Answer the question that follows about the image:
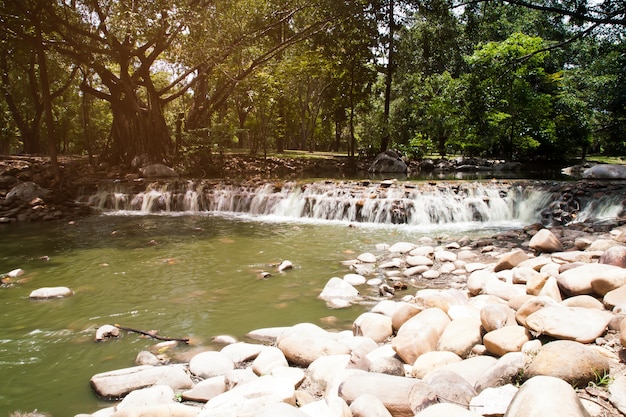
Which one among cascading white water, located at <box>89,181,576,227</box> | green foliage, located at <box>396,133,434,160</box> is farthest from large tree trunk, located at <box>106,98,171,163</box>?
green foliage, located at <box>396,133,434,160</box>

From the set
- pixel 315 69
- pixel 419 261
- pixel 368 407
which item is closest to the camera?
pixel 368 407

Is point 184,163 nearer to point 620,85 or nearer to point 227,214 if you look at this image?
point 227,214

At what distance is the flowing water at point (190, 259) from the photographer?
4340 mm

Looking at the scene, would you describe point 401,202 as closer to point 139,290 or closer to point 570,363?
point 139,290

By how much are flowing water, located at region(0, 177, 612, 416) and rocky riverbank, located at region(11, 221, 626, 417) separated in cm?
49

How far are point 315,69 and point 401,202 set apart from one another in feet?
58.5

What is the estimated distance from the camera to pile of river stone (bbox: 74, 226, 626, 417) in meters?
2.46

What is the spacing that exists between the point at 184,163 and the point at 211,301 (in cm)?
1704

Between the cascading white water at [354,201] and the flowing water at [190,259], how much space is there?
1.6 inches

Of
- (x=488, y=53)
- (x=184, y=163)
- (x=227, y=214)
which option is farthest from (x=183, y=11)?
(x=488, y=53)

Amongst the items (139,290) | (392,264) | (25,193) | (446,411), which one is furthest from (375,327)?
(25,193)

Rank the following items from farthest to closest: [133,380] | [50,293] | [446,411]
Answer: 1. [50,293]
2. [133,380]
3. [446,411]

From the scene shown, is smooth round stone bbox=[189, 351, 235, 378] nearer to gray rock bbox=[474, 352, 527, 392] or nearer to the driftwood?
the driftwood

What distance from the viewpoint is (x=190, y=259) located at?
8.37 metres
